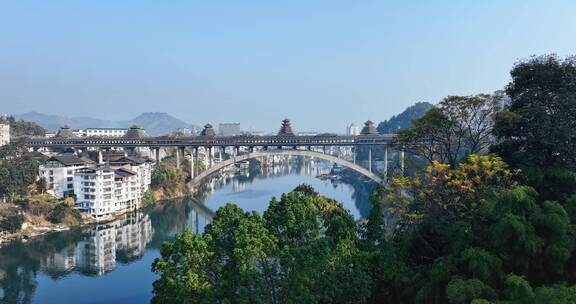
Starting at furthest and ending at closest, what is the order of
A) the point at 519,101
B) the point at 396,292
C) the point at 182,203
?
the point at 182,203 < the point at 519,101 < the point at 396,292

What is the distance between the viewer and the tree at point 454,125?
10.1 meters

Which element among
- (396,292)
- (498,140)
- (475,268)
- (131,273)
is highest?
(498,140)

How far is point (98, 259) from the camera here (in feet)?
60.4

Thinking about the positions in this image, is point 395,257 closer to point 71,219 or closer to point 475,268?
point 475,268

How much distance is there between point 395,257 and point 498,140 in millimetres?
4353

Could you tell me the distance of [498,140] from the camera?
10562mm

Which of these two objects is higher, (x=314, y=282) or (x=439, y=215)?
(x=439, y=215)

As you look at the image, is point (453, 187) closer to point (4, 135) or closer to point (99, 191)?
point (99, 191)

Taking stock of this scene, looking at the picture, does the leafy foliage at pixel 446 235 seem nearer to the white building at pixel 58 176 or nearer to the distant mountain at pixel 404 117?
the white building at pixel 58 176

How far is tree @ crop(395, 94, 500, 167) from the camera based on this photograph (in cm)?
Result: 1011

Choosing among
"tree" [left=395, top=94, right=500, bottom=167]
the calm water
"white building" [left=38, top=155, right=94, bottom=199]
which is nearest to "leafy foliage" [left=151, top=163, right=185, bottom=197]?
the calm water

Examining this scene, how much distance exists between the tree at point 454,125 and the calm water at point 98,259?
9.28 m

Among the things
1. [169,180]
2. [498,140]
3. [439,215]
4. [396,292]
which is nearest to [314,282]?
[396,292]

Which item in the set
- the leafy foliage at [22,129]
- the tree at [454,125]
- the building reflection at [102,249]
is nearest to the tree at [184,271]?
the tree at [454,125]
